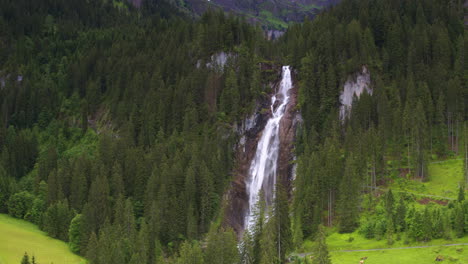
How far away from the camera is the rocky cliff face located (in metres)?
122

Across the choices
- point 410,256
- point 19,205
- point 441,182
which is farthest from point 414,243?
point 19,205

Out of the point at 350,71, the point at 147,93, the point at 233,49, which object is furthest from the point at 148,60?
the point at 350,71

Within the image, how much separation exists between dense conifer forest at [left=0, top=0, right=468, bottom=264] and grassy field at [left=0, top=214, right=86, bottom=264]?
239cm

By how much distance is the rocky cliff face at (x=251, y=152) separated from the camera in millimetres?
122312

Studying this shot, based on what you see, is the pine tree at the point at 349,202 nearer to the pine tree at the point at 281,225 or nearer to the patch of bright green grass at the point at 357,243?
the patch of bright green grass at the point at 357,243

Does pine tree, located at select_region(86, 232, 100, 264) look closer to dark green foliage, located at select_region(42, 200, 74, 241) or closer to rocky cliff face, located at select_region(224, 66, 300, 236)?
dark green foliage, located at select_region(42, 200, 74, 241)

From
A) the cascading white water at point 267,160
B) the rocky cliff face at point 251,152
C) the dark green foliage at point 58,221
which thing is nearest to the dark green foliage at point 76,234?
the dark green foliage at point 58,221

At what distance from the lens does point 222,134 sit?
138125 mm

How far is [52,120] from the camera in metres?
168

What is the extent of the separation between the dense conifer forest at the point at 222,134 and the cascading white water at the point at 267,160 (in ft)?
15.0

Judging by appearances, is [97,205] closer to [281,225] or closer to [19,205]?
[19,205]

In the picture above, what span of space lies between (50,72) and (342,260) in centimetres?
14363

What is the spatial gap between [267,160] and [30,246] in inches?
2187

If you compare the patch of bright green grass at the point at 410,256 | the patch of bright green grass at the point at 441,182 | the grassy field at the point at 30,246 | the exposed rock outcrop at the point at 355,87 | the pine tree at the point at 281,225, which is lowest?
the grassy field at the point at 30,246
